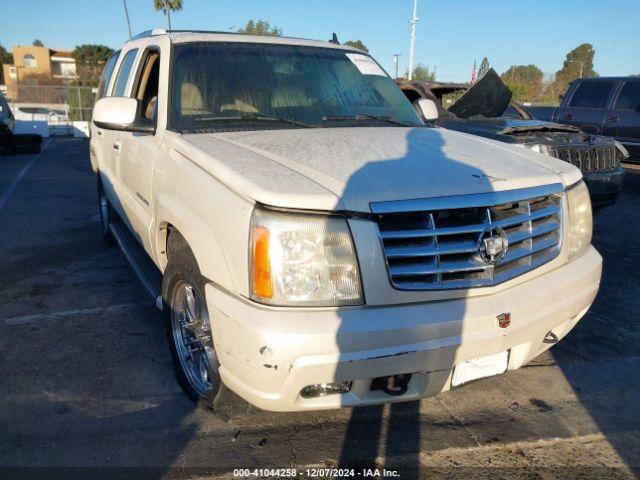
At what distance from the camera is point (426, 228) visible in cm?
231

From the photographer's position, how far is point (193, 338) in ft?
9.81

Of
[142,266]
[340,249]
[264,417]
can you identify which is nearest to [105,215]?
[142,266]

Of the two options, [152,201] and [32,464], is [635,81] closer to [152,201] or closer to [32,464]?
[152,201]

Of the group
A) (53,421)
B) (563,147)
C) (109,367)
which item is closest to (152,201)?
(109,367)

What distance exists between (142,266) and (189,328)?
1.24 metres

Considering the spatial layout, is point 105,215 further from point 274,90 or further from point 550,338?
point 550,338

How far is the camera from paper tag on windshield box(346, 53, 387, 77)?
4141 millimetres

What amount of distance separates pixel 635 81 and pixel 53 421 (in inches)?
437

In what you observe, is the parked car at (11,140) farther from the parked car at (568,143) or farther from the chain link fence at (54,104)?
the parked car at (568,143)

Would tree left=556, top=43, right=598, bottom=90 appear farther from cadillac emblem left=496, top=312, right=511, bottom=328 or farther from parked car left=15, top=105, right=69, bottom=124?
cadillac emblem left=496, top=312, right=511, bottom=328

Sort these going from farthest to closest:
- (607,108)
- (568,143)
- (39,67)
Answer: (39,67) < (607,108) < (568,143)

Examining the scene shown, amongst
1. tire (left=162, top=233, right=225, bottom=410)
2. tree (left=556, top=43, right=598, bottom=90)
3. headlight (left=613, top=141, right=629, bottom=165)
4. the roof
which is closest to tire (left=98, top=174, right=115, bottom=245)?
the roof

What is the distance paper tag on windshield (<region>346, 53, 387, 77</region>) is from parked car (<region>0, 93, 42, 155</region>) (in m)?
15.7

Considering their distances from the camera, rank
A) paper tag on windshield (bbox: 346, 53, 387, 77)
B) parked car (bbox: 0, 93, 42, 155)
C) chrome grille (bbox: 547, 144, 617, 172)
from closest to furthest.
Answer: paper tag on windshield (bbox: 346, 53, 387, 77) < chrome grille (bbox: 547, 144, 617, 172) < parked car (bbox: 0, 93, 42, 155)
